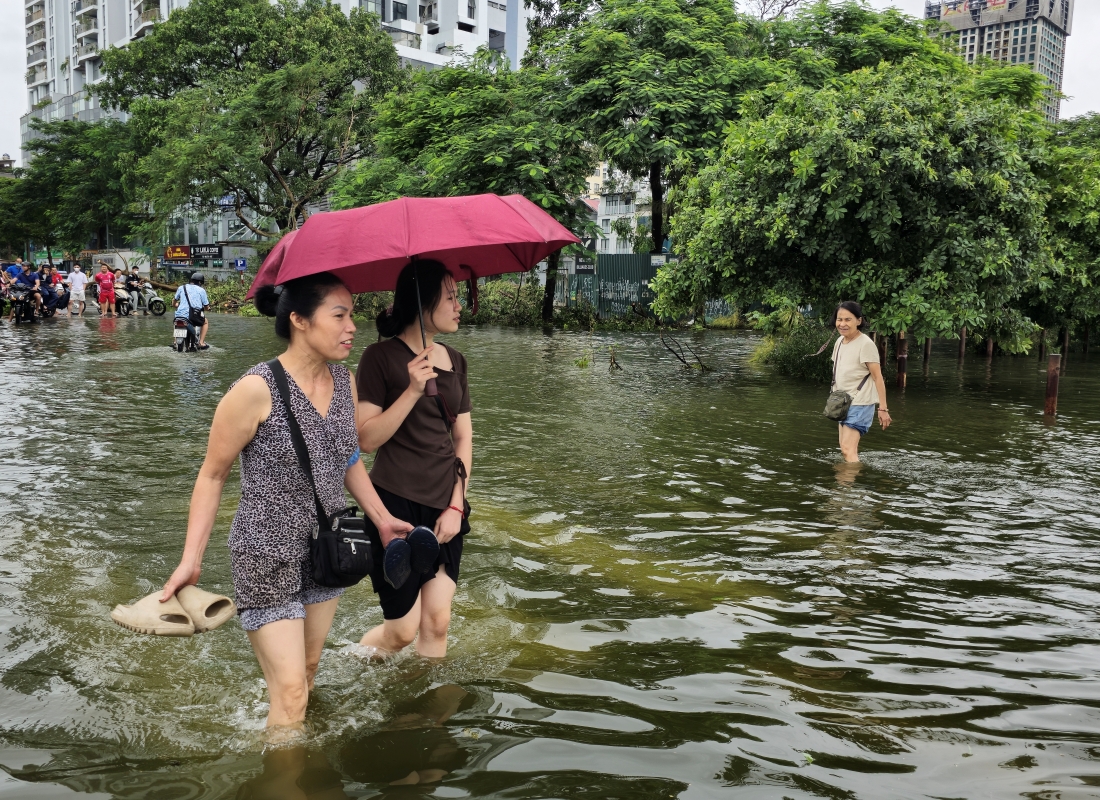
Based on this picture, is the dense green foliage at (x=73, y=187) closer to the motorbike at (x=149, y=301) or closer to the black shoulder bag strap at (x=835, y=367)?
the motorbike at (x=149, y=301)

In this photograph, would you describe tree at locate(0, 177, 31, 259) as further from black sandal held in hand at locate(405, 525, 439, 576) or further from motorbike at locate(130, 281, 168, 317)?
black sandal held in hand at locate(405, 525, 439, 576)

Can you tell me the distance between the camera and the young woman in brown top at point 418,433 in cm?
374

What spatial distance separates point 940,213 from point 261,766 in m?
14.2

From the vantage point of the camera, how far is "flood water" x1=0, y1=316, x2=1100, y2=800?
359 centimetres

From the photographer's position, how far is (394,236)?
3445mm

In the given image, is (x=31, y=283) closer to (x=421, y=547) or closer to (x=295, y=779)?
(x=421, y=547)

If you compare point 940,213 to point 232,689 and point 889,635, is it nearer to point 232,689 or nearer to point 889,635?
point 889,635

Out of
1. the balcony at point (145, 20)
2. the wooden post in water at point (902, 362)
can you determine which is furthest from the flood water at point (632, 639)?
the balcony at point (145, 20)

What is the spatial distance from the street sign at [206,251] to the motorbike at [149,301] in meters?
26.4

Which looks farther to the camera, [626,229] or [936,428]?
[626,229]

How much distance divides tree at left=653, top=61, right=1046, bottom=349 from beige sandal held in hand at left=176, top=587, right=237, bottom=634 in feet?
42.3

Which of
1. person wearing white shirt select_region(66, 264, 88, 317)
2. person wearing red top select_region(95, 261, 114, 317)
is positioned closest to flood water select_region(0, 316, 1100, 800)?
person wearing white shirt select_region(66, 264, 88, 317)

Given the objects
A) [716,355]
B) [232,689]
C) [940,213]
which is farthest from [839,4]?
[232,689]

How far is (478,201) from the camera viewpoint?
3783mm
